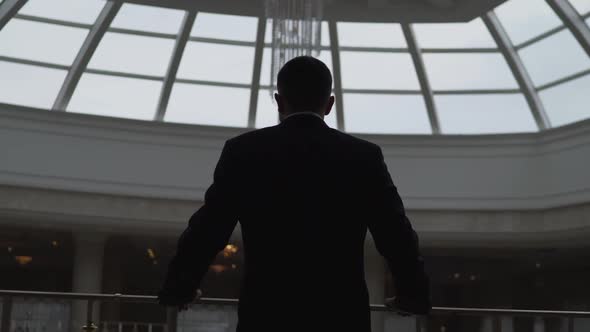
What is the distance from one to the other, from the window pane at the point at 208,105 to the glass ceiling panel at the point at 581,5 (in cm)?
679

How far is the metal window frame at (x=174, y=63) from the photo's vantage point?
56.7 ft

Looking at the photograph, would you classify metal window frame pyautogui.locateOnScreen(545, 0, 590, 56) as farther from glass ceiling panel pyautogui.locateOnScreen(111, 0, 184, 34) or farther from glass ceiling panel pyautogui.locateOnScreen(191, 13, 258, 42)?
glass ceiling panel pyautogui.locateOnScreen(111, 0, 184, 34)

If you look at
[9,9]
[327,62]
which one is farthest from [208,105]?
[9,9]

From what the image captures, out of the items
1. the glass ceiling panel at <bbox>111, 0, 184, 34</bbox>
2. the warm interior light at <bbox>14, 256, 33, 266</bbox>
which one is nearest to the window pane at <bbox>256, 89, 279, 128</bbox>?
the glass ceiling panel at <bbox>111, 0, 184, 34</bbox>

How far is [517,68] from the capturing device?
59.0 feet

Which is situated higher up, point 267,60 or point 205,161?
point 267,60

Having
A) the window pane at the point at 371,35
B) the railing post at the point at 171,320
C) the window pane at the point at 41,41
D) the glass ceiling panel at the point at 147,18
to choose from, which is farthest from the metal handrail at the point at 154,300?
the window pane at the point at 371,35

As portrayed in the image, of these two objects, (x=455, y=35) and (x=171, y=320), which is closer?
(x=171, y=320)

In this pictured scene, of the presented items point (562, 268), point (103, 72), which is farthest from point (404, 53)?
point (562, 268)

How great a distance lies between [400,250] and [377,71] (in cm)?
1601

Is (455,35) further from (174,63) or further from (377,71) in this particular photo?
(174,63)

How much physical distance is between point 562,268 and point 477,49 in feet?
34.5

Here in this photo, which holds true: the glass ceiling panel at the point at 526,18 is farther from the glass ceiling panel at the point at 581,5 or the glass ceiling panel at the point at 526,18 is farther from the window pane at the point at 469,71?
the window pane at the point at 469,71

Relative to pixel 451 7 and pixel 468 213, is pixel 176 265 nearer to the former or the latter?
pixel 451 7
